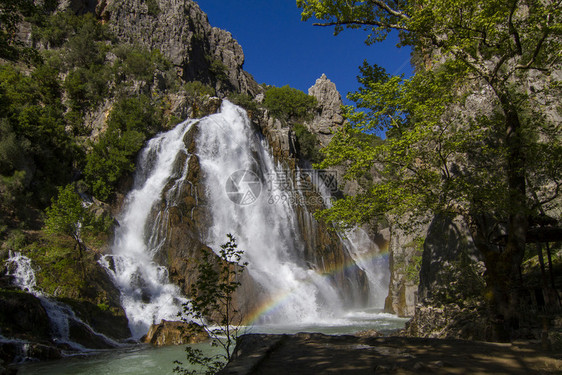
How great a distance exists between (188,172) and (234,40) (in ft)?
152

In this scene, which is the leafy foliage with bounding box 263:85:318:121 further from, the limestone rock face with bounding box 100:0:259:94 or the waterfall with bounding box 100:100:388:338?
the waterfall with bounding box 100:100:388:338

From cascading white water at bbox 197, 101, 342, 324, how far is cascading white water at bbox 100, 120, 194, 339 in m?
3.08

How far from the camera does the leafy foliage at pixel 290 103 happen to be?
58.9 metres

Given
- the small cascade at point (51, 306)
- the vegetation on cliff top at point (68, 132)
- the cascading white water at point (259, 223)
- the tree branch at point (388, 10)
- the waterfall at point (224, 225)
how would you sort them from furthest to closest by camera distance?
1. the cascading white water at point (259, 223)
2. the waterfall at point (224, 225)
3. the vegetation on cliff top at point (68, 132)
4. the small cascade at point (51, 306)
5. the tree branch at point (388, 10)

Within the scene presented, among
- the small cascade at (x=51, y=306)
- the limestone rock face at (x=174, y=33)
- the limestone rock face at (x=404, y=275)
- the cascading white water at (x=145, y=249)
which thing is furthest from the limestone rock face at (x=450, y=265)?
the limestone rock face at (x=174, y=33)

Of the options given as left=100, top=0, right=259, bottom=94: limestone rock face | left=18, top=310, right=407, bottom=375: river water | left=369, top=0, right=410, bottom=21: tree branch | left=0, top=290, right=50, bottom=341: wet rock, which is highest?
left=100, top=0, right=259, bottom=94: limestone rock face

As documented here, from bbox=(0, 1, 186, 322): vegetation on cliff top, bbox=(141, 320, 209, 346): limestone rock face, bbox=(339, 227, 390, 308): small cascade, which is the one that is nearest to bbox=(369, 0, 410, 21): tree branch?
bbox=(0, 1, 186, 322): vegetation on cliff top

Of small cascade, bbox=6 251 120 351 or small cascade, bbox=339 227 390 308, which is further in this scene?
small cascade, bbox=339 227 390 308

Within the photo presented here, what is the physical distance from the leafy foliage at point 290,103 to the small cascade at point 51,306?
4602cm

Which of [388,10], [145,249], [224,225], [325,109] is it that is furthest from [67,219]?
[325,109]

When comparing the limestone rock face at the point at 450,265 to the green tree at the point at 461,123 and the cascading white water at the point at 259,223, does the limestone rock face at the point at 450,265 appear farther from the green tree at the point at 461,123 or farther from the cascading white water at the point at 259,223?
the cascading white water at the point at 259,223

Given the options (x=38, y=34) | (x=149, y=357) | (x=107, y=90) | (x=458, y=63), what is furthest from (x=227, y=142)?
(x=38, y=34)

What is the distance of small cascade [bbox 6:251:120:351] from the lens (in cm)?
1324

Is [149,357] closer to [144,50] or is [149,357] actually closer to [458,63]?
[458,63]
